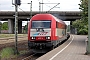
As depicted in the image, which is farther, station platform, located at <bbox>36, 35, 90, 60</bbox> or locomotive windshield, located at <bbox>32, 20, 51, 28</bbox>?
locomotive windshield, located at <bbox>32, 20, 51, 28</bbox>

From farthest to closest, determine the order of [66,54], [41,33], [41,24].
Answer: [41,24] → [41,33] → [66,54]

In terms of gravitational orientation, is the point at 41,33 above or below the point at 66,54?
above

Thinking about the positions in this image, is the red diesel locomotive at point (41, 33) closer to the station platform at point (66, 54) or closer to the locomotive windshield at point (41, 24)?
the locomotive windshield at point (41, 24)

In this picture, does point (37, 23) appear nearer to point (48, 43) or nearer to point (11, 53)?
point (48, 43)

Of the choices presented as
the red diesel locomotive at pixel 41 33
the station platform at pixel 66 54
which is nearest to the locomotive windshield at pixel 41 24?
the red diesel locomotive at pixel 41 33

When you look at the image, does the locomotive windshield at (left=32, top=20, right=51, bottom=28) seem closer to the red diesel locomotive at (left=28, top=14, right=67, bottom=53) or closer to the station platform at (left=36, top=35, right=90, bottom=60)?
the red diesel locomotive at (left=28, top=14, right=67, bottom=53)

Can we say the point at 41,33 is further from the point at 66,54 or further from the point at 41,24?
the point at 66,54

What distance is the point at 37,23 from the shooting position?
64.3ft

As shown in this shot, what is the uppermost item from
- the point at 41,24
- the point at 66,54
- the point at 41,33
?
the point at 41,24

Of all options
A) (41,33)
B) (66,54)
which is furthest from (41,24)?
(66,54)

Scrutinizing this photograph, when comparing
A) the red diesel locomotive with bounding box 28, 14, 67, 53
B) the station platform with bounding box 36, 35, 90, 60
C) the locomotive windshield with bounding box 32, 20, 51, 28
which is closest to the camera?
the station platform with bounding box 36, 35, 90, 60

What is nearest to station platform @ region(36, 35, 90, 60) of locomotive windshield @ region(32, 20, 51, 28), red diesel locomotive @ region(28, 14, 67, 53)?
red diesel locomotive @ region(28, 14, 67, 53)

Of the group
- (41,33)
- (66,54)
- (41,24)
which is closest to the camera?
(66,54)

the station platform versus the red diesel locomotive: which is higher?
the red diesel locomotive
